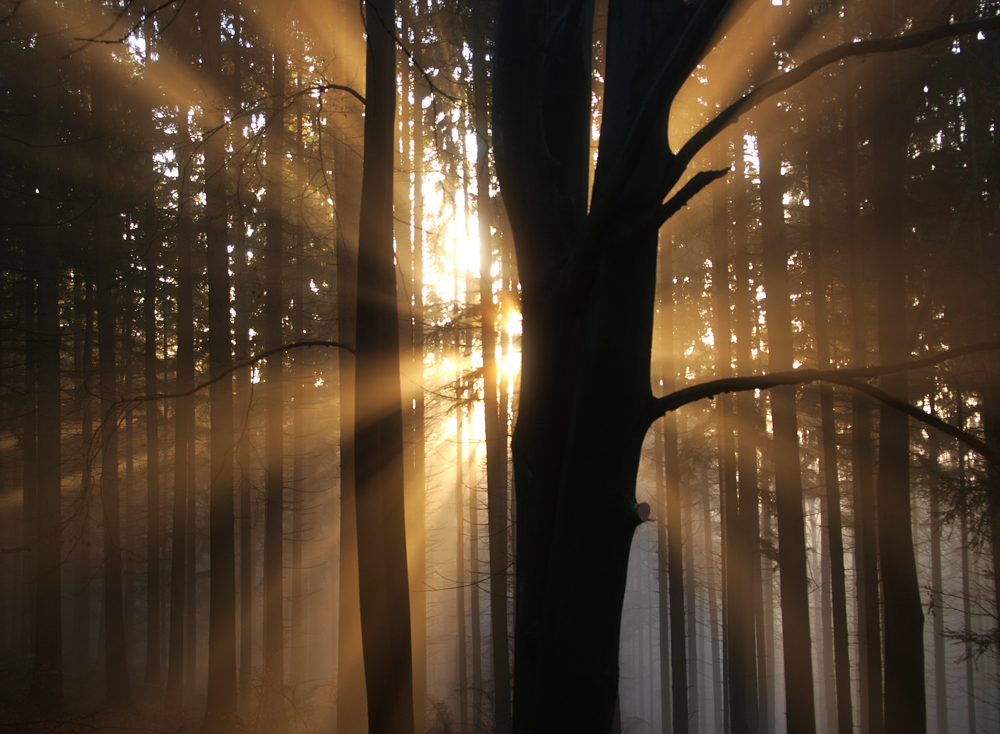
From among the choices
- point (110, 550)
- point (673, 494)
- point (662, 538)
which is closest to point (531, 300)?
point (673, 494)

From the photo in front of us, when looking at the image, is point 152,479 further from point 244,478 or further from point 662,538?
point 662,538

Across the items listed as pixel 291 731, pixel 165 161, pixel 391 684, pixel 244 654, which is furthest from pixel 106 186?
pixel 391 684

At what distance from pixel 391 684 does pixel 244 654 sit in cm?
728

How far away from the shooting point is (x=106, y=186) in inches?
450

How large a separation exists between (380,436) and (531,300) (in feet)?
8.39

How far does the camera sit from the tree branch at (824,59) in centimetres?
151

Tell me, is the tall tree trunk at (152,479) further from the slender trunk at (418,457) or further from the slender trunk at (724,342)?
the slender trunk at (724,342)

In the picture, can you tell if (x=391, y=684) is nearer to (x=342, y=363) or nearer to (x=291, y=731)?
(x=342, y=363)

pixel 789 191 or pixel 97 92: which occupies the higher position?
pixel 97 92

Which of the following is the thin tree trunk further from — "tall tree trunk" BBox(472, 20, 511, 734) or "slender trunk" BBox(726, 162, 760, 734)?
"slender trunk" BBox(726, 162, 760, 734)

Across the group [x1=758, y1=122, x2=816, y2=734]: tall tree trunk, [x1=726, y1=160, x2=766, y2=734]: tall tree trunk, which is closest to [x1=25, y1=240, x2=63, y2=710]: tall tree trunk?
[x1=758, y1=122, x2=816, y2=734]: tall tree trunk

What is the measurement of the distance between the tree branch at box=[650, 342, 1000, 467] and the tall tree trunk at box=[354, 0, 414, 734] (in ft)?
8.99

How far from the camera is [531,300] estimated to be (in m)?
2.00

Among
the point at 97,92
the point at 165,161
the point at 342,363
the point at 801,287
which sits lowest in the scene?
the point at 342,363
